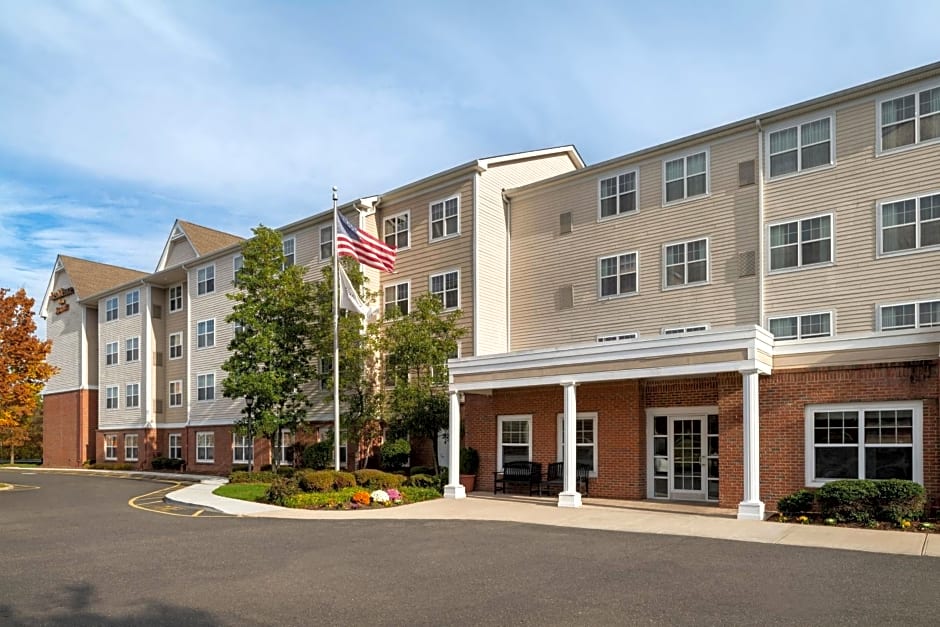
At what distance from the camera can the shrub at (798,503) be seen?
652 inches

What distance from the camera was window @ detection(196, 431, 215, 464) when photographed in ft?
125

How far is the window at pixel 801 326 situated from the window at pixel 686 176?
14.5ft

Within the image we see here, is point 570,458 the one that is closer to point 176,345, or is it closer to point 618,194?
point 618,194

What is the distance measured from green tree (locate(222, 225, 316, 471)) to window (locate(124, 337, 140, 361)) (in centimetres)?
1622

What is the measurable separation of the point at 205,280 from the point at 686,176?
25138 mm

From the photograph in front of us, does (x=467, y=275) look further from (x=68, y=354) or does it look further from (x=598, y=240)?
(x=68, y=354)

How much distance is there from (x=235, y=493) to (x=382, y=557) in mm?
12486

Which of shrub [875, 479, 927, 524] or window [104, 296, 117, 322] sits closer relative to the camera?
shrub [875, 479, 927, 524]

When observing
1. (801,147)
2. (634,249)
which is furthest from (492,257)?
(801,147)

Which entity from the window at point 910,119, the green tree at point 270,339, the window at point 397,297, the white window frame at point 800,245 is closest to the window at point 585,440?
the white window frame at point 800,245

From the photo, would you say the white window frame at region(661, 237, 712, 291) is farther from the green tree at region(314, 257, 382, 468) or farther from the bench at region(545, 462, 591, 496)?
the green tree at region(314, 257, 382, 468)

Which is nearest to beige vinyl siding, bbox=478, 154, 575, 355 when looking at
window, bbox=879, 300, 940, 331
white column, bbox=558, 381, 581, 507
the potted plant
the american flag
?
the american flag

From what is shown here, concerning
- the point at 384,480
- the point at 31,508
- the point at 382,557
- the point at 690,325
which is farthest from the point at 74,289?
the point at 382,557

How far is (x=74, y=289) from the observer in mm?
49594
